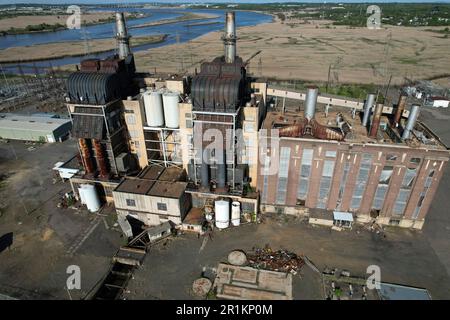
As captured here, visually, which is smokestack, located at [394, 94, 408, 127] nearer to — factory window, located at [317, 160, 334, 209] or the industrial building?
the industrial building

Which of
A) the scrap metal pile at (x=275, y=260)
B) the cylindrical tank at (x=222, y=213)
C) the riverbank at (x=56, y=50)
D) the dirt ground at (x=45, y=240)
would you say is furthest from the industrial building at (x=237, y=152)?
the riverbank at (x=56, y=50)

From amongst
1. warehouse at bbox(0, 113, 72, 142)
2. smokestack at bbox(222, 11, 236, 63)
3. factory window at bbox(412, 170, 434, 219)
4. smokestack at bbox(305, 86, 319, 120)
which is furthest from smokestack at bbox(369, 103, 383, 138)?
warehouse at bbox(0, 113, 72, 142)

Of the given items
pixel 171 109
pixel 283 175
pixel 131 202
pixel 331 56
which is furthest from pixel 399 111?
pixel 331 56

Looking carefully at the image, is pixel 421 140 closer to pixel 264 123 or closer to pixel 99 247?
pixel 264 123

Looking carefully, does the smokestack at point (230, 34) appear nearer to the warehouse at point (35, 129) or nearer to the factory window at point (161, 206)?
the factory window at point (161, 206)

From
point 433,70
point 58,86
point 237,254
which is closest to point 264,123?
point 237,254

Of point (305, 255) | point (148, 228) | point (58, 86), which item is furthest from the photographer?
point (58, 86)
